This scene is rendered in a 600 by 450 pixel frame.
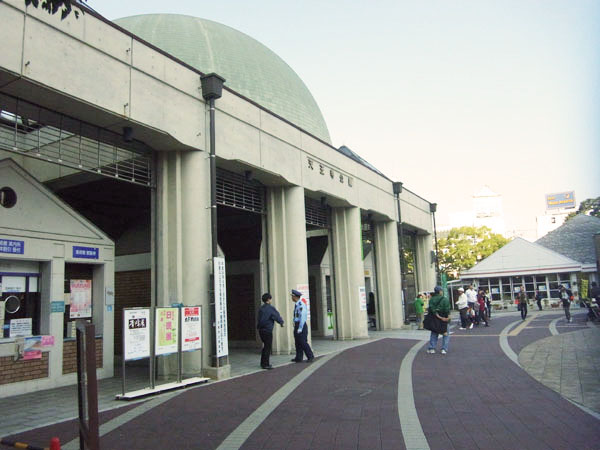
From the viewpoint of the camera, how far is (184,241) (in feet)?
35.0

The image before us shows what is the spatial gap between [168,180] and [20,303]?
376 centimetres

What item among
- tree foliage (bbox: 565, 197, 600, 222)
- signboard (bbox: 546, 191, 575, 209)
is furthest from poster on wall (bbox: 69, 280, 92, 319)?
signboard (bbox: 546, 191, 575, 209)

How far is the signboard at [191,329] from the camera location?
9.38 metres

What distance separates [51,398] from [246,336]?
9164 millimetres

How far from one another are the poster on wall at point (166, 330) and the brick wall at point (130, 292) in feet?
13.6

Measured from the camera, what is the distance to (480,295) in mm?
21688

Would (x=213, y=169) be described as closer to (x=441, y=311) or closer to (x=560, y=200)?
(x=441, y=311)

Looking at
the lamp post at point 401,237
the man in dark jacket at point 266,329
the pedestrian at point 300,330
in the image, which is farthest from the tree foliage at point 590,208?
the man in dark jacket at point 266,329

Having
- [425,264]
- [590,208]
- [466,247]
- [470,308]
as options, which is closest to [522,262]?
[466,247]

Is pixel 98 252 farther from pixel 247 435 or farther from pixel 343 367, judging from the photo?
pixel 247 435

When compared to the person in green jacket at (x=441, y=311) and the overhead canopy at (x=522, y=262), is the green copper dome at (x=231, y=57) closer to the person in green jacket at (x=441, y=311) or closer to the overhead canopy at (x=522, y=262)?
the person in green jacket at (x=441, y=311)

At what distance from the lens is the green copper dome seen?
60.7 ft

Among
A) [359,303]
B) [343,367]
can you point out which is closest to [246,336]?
[359,303]

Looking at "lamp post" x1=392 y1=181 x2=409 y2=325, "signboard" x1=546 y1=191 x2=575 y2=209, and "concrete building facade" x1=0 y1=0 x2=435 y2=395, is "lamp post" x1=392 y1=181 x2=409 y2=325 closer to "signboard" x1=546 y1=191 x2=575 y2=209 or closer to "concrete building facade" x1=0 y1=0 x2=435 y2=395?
"concrete building facade" x1=0 y1=0 x2=435 y2=395
